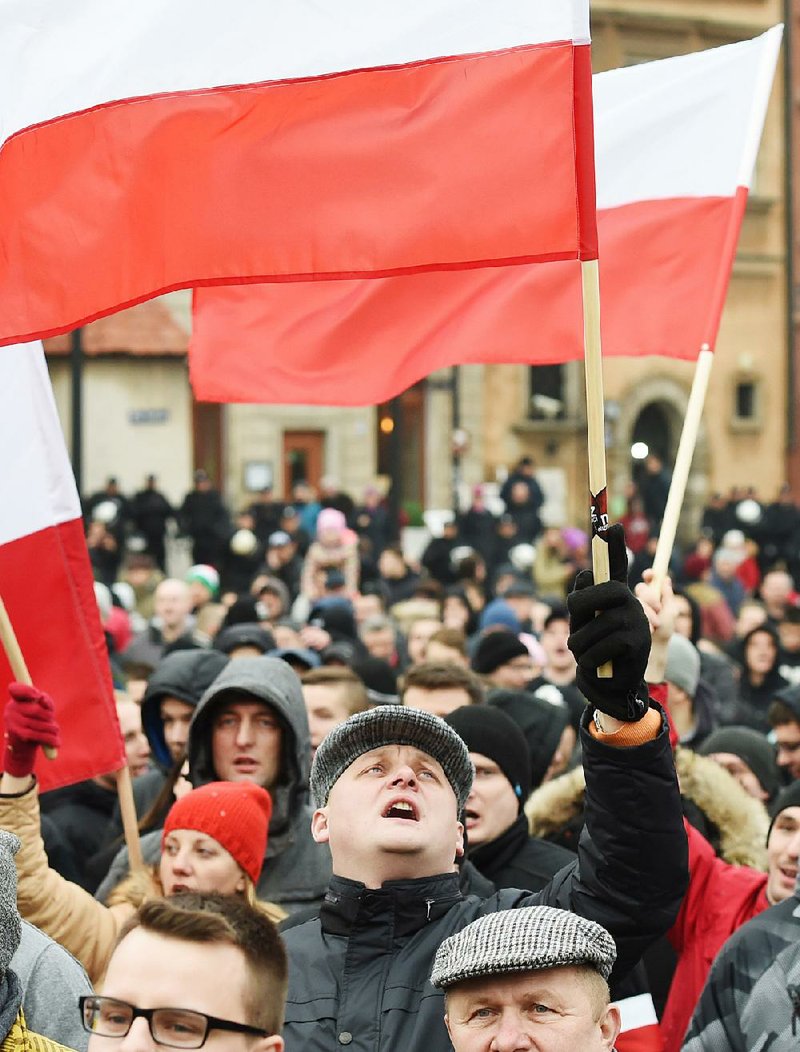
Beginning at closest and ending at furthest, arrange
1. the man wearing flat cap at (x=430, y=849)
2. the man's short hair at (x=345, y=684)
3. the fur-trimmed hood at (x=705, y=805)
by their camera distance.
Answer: the man wearing flat cap at (x=430, y=849), the fur-trimmed hood at (x=705, y=805), the man's short hair at (x=345, y=684)

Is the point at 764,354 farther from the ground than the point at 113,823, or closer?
farther from the ground

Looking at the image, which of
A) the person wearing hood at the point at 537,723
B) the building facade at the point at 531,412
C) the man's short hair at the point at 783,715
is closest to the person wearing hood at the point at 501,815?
the person wearing hood at the point at 537,723

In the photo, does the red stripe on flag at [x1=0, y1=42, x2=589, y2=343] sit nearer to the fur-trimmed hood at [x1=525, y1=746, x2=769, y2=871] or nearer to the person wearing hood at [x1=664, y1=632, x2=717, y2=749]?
the fur-trimmed hood at [x1=525, y1=746, x2=769, y2=871]

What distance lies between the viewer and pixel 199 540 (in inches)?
925

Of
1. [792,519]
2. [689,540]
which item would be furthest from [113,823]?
[689,540]

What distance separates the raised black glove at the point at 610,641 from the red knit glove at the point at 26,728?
1870 millimetres

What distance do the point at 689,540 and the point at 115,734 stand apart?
2996 centimetres

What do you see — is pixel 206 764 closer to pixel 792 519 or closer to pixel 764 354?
pixel 792 519

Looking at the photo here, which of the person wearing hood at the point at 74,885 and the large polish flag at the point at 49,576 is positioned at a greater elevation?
the large polish flag at the point at 49,576

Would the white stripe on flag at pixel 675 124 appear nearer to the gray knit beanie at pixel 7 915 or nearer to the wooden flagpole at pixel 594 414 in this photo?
the wooden flagpole at pixel 594 414

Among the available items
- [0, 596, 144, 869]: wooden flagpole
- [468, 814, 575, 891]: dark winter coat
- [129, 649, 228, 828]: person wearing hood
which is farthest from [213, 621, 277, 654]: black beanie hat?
[468, 814, 575, 891]: dark winter coat

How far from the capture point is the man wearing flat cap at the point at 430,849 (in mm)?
3355

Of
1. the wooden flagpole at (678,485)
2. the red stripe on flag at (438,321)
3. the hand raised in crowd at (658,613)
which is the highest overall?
the red stripe on flag at (438,321)

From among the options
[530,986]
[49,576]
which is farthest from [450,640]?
[530,986]
